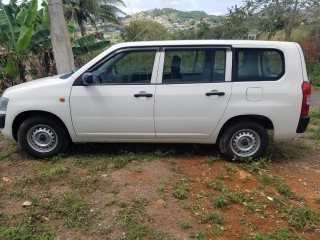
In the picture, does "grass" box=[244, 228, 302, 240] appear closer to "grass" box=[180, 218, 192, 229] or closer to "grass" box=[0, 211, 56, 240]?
"grass" box=[180, 218, 192, 229]

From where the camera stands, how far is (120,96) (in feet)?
16.2

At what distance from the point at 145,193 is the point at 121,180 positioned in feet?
1.59

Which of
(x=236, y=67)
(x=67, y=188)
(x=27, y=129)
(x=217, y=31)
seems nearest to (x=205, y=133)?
(x=236, y=67)

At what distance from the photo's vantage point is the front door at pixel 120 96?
16.2ft

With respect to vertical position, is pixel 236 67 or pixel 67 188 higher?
pixel 236 67

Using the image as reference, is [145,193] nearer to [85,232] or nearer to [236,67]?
[85,232]

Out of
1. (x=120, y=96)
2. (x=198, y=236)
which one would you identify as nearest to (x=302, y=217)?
(x=198, y=236)

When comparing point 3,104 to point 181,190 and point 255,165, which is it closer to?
point 181,190

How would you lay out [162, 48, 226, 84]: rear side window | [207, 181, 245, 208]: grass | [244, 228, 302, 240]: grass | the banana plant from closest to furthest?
[244, 228, 302, 240]: grass < [207, 181, 245, 208]: grass < [162, 48, 226, 84]: rear side window < the banana plant

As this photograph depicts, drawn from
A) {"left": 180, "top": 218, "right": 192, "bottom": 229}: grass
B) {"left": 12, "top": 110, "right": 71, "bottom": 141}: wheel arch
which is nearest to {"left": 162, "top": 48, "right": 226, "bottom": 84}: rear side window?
{"left": 12, "top": 110, "right": 71, "bottom": 141}: wheel arch

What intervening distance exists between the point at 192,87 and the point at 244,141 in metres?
1.17

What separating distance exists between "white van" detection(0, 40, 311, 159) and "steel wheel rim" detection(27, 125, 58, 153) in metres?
0.11

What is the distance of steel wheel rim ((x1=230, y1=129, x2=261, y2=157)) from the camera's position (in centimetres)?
511

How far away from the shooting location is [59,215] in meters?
3.71
